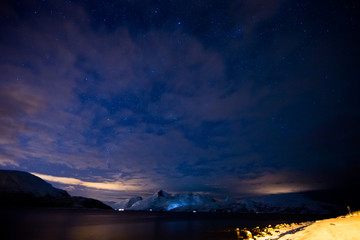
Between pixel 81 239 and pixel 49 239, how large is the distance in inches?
198

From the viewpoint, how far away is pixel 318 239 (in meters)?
13.9

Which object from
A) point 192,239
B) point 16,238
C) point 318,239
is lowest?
point 192,239

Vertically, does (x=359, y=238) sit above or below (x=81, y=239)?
above

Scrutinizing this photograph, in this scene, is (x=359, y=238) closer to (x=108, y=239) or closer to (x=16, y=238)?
(x=108, y=239)

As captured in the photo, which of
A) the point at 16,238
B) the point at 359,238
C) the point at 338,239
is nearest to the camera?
the point at 359,238

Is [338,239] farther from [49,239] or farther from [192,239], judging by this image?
[49,239]

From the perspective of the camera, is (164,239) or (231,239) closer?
(231,239)

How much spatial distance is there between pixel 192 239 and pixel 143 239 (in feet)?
31.6

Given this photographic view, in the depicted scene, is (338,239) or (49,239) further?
(49,239)

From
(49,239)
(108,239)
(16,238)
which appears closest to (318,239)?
(108,239)

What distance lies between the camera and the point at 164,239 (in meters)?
36.2

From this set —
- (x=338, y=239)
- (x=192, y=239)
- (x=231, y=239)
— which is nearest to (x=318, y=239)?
(x=338, y=239)

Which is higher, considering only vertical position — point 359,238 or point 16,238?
point 359,238

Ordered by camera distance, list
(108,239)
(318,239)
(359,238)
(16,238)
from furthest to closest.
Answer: (108,239), (16,238), (318,239), (359,238)
